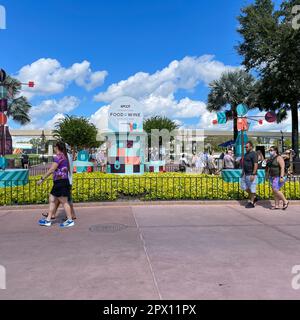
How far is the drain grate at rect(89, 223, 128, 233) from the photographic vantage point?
672 cm

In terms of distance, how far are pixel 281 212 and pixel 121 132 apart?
8.28 m

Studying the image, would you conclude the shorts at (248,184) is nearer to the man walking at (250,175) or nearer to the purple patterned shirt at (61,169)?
the man walking at (250,175)

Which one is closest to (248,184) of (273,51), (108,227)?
(108,227)

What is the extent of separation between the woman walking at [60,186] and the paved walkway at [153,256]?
244mm

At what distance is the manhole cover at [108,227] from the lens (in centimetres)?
672

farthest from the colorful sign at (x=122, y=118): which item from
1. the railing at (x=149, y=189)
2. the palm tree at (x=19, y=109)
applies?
the palm tree at (x=19, y=109)

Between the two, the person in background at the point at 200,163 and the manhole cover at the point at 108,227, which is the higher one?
the person in background at the point at 200,163

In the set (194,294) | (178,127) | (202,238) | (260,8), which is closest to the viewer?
(194,294)

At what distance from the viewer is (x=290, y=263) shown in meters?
4.75

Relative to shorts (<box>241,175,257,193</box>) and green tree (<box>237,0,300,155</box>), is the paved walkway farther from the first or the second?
green tree (<box>237,0,300,155</box>)

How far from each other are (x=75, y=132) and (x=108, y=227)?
23474mm
